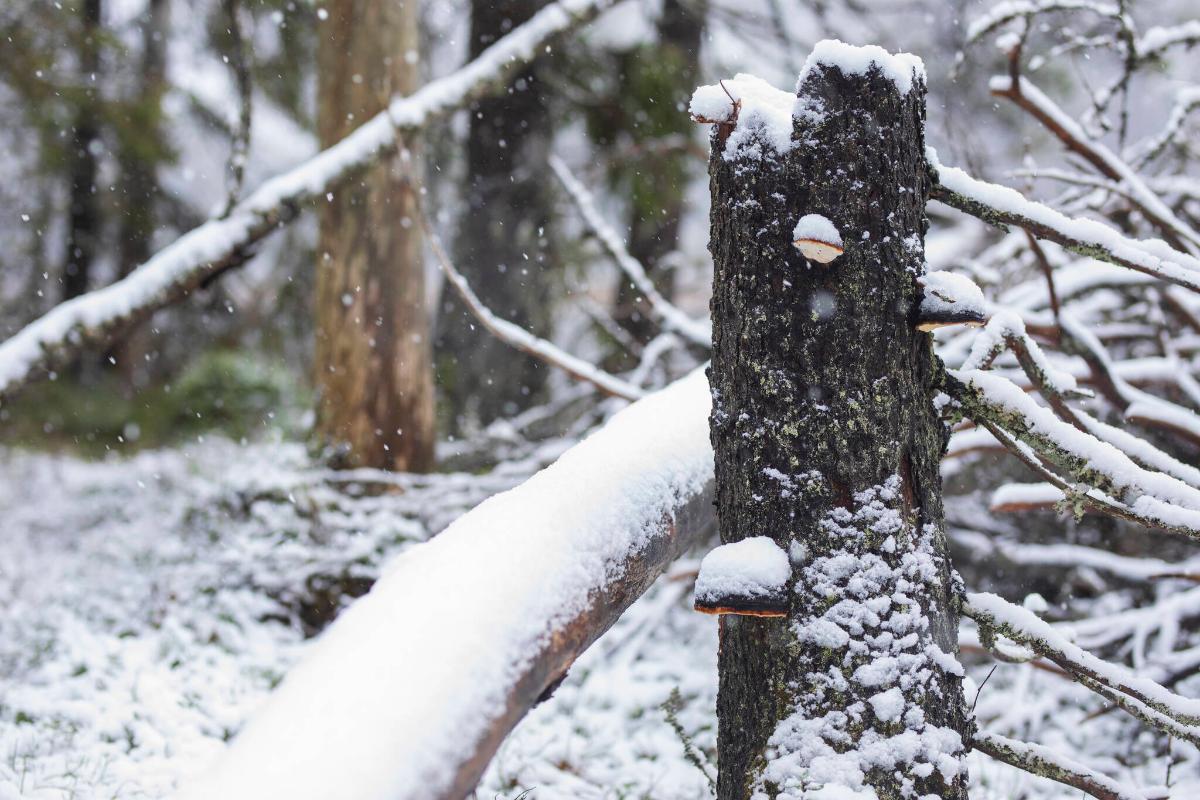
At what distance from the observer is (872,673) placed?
1432 mm

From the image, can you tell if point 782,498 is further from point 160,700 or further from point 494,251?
point 494,251

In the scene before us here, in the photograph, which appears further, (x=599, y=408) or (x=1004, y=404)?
(x=599, y=408)

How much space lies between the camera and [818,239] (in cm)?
136

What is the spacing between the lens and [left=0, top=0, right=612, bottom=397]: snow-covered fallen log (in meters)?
3.31

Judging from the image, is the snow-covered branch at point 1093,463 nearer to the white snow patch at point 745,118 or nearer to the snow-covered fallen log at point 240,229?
the white snow patch at point 745,118

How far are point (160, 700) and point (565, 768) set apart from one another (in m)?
1.55

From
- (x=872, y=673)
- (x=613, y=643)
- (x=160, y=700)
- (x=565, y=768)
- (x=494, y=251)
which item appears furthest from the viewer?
(x=494, y=251)

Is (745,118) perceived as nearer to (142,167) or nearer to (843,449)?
(843,449)

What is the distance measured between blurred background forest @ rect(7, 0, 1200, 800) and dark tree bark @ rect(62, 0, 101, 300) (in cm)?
11

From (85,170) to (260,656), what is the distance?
36.4 feet

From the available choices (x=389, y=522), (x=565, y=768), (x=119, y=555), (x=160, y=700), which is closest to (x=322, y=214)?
(x=389, y=522)

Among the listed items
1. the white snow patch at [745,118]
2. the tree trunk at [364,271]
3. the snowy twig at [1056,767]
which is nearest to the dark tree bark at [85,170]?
the tree trunk at [364,271]

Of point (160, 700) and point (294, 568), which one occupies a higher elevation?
point (294, 568)

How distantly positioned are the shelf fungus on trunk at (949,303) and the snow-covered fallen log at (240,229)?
7.73ft
